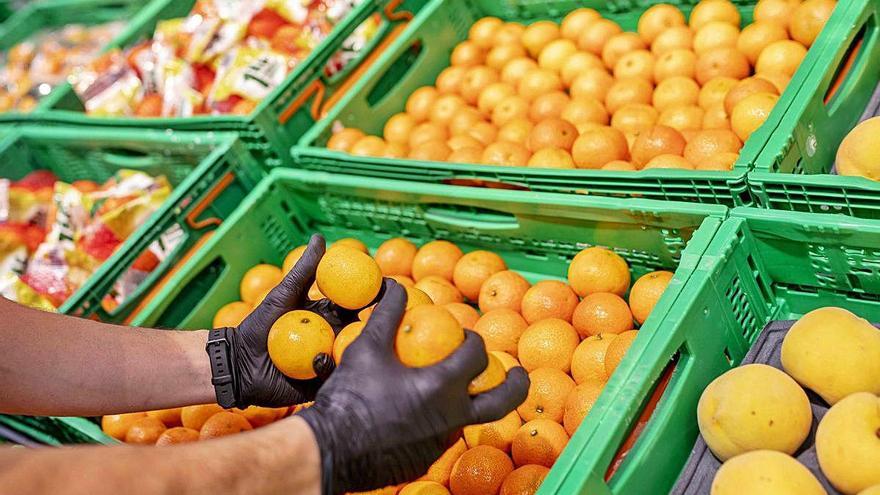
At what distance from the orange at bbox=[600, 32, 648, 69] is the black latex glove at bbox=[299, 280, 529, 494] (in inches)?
83.4

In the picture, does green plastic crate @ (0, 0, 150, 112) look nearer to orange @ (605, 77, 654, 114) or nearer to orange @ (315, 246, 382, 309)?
orange @ (605, 77, 654, 114)

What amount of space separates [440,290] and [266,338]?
756 millimetres

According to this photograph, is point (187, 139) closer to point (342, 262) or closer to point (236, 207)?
point (236, 207)

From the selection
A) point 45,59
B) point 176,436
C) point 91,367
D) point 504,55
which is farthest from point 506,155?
point 45,59

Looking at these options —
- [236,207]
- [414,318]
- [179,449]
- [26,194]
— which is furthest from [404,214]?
[26,194]

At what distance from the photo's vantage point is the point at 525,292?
8.88ft

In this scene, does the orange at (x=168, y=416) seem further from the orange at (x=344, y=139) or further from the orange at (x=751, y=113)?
the orange at (x=751, y=113)

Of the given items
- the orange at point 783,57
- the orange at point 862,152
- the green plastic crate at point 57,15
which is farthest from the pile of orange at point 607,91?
the green plastic crate at point 57,15

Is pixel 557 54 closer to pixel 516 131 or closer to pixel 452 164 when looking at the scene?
pixel 516 131

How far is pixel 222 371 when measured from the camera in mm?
2178

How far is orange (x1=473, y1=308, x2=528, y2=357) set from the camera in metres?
2.50

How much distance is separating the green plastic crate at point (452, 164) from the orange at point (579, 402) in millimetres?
614

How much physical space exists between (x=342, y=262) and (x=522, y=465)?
0.68 metres

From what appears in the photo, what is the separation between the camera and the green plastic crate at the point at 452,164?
2.29 meters
